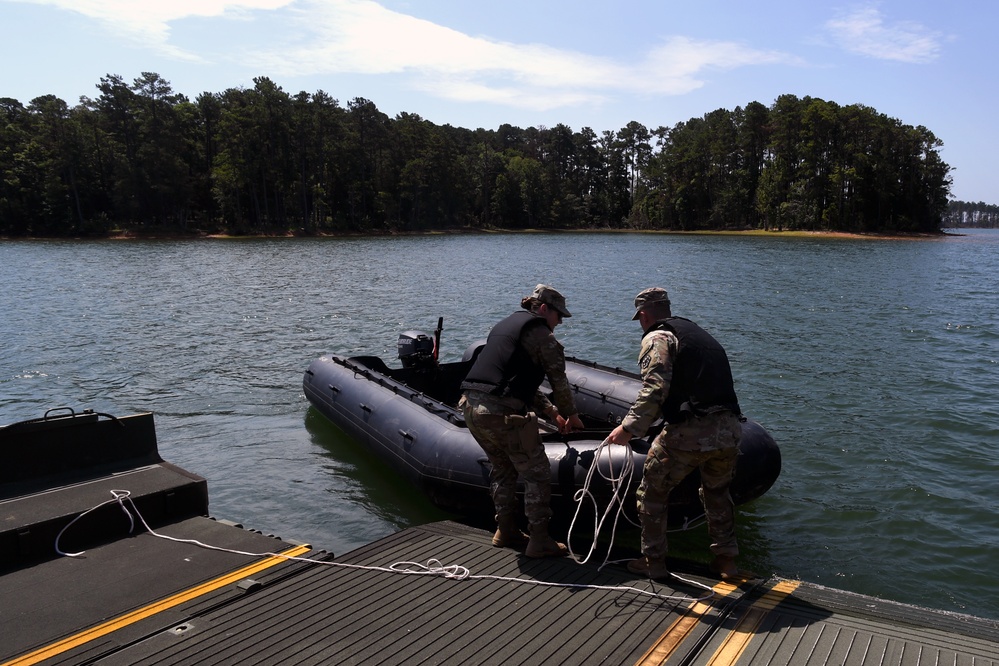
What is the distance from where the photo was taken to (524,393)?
192 inches

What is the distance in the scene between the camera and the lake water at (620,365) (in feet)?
22.5

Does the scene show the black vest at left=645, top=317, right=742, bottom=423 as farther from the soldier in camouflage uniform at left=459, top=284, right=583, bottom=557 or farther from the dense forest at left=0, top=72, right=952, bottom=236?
the dense forest at left=0, top=72, right=952, bottom=236

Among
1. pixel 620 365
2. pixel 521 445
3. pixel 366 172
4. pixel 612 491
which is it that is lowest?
pixel 620 365

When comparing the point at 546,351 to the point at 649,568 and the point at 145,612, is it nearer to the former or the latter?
the point at 649,568

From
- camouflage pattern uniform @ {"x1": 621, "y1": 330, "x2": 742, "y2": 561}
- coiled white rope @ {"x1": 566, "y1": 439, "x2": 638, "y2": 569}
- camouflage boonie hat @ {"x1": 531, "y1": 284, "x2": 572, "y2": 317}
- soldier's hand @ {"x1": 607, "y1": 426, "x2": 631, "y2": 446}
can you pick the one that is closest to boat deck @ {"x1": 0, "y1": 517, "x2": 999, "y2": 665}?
coiled white rope @ {"x1": 566, "y1": 439, "x2": 638, "y2": 569}

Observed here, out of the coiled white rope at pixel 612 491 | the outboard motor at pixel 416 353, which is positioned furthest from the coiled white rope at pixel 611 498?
the outboard motor at pixel 416 353

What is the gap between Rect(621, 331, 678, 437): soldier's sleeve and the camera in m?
4.22

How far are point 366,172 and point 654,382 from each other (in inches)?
2943

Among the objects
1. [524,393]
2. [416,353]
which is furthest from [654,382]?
[416,353]

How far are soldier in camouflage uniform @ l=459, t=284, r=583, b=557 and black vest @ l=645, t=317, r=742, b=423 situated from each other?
838 millimetres

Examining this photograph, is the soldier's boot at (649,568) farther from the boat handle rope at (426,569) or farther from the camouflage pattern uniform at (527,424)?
the camouflage pattern uniform at (527,424)

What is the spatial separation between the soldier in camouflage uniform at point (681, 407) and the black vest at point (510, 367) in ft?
2.45

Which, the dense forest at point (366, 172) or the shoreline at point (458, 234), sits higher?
the dense forest at point (366, 172)

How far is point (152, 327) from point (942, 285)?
27485 millimetres
